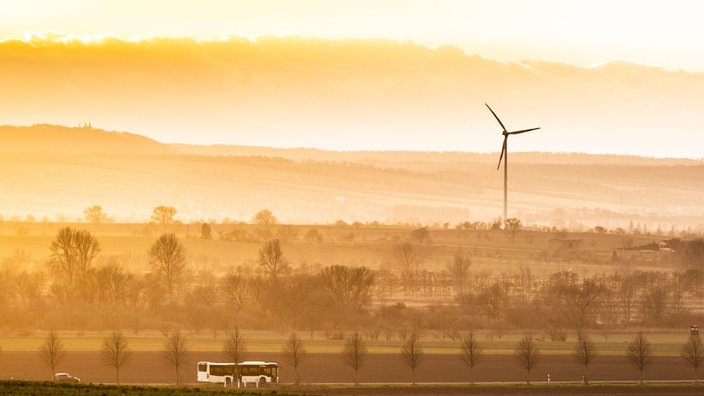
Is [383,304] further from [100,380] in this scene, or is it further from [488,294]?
[100,380]

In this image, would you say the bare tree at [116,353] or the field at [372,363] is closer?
the field at [372,363]

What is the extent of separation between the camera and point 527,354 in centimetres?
10912

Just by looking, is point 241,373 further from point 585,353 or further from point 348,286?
point 348,286

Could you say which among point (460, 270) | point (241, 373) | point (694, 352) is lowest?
point (241, 373)

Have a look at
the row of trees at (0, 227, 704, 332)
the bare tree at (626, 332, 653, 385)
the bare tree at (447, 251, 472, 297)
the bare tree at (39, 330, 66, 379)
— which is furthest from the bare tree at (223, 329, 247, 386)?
the bare tree at (447, 251, 472, 297)

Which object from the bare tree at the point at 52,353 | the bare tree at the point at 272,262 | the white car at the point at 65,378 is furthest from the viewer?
the bare tree at the point at 272,262

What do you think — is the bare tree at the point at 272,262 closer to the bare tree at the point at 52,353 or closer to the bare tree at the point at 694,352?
the bare tree at the point at 52,353

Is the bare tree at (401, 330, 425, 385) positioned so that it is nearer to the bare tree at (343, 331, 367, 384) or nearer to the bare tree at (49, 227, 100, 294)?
the bare tree at (343, 331, 367, 384)

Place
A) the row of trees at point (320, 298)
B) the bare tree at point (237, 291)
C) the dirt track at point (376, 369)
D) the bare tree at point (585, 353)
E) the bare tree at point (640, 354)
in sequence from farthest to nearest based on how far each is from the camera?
the bare tree at point (237, 291) < the row of trees at point (320, 298) < the bare tree at point (585, 353) < the bare tree at point (640, 354) < the dirt track at point (376, 369)

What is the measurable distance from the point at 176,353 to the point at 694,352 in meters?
35.5

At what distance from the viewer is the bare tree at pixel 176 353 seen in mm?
107875

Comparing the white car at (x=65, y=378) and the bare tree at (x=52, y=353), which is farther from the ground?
the bare tree at (x=52, y=353)

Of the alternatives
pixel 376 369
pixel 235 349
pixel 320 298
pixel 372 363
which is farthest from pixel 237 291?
pixel 376 369

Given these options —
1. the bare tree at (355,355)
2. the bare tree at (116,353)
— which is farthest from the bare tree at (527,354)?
the bare tree at (116,353)
